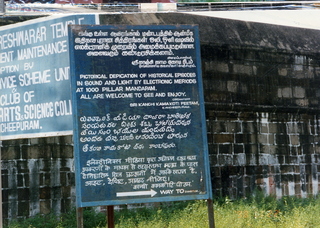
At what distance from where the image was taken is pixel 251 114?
11492 millimetres

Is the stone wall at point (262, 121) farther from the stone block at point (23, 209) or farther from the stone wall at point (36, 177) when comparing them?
the stone block at point (23, 209)

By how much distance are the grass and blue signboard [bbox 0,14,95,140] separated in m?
2.27

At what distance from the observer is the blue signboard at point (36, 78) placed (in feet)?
23.8

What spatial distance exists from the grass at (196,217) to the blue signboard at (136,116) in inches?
95.5

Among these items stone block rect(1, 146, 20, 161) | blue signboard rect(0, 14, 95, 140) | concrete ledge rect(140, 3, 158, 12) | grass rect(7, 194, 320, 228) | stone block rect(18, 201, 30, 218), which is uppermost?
concrete ledge rect(140, 3, 158, 12)

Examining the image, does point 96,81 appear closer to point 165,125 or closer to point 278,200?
point 165,125

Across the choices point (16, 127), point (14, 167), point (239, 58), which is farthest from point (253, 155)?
point (16, 127)

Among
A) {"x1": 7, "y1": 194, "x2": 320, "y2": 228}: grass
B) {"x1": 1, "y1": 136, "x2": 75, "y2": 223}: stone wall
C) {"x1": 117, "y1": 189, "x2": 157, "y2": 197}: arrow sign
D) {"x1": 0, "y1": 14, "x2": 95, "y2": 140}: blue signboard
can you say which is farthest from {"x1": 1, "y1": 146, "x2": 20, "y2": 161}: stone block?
{"x1": 117, "y1": 189, "x2": 157, "y2": 197}: arrow sign

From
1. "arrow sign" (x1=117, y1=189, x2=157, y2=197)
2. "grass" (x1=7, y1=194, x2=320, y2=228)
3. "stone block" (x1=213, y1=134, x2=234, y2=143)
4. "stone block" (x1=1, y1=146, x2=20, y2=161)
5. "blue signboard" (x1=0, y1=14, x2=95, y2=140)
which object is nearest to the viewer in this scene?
"arrow sign" (x1=117, y1=189, x2=157, y2=197)

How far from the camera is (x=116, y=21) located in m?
10.2

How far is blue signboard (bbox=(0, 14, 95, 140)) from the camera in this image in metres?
7.25

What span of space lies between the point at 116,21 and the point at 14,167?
9.80 feet

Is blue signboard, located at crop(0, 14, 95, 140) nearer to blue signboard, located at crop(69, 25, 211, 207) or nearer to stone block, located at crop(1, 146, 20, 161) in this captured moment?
blue signboard, located at crop(69, 25, 211, 207)

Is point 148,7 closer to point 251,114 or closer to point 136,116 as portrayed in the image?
point 136,116
